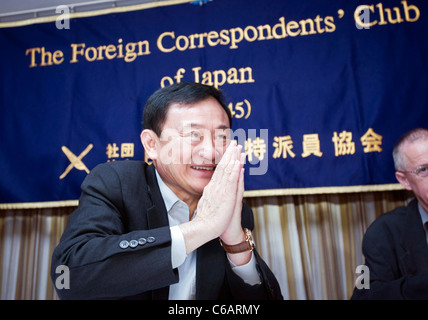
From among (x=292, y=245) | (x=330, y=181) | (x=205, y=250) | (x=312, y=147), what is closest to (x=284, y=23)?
(x=312, y=147)

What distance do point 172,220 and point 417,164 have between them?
98 cm

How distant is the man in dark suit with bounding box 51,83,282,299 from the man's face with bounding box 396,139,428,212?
690 mm

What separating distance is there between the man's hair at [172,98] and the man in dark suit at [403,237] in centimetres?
79

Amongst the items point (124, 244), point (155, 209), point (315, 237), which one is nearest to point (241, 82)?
point (315, 237)

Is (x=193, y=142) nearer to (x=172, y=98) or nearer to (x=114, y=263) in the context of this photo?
(x=172, y=98)

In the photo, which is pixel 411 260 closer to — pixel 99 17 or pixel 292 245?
pixel 292 245

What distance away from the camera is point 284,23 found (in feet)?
6.07

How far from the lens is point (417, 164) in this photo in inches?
52.1

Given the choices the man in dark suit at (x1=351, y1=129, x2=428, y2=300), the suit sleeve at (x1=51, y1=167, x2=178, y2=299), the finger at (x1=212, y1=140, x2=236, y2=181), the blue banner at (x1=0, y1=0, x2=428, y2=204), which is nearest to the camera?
the suit sleeve at (x1=51, y1=167, x2=178, y2=299)

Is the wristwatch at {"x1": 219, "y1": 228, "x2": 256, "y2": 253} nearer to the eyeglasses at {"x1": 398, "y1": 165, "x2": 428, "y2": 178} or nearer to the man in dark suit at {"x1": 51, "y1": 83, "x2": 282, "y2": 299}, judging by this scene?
the man in dark suit at {"x1": 51, "y1": 83, "x2": 282, "y2": 299}

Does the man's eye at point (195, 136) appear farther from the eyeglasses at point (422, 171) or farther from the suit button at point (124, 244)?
the eyeglasses at point (422, 171)

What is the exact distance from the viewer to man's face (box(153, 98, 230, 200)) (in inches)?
40.9

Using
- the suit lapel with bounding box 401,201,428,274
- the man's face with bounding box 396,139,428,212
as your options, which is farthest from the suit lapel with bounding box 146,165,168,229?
the man's face with bounding box 396,139,428,212

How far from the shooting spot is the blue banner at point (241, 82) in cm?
171
